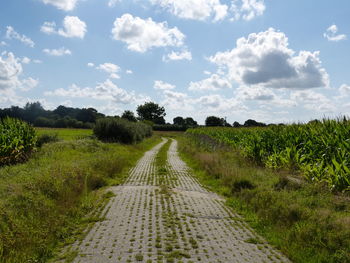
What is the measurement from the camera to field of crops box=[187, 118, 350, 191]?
336 inches

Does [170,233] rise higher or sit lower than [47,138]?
lower

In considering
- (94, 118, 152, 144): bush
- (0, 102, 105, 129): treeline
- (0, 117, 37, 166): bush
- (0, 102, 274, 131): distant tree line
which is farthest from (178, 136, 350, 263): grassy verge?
(0, 102, 105, 129): treeline

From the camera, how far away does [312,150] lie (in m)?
11.2

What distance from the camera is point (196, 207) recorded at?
8.62 m

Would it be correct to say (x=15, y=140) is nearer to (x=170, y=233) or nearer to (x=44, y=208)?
(x=44, y=208)

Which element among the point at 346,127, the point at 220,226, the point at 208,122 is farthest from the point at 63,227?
the point at 208,122

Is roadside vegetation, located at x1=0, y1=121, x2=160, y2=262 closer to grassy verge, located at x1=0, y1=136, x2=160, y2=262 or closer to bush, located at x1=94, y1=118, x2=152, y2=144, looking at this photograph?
grassy verge, located at x1=0, y1=136, x2=160, y2=262

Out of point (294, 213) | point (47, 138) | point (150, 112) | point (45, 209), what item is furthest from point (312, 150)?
point (150, 112)

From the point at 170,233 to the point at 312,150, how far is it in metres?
7.31

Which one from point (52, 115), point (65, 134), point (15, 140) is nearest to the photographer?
point (15, 140)

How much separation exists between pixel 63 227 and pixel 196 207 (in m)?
3.68

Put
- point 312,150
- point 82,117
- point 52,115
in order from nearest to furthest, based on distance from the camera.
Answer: point 312,150
point 52,115
point 82,117

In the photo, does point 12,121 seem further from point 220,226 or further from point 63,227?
point 220,226

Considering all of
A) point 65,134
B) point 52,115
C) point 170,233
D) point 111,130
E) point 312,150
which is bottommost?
point 170,233
